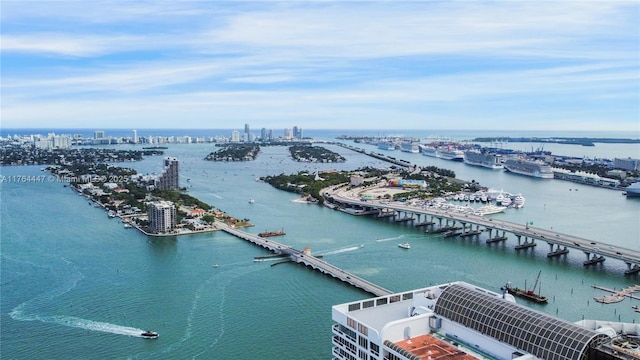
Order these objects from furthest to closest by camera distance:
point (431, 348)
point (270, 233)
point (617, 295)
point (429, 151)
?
point (429, 151), point (270, 233), point (617, 295), point (431, 348)

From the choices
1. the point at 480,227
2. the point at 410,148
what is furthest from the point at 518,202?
the point at 410,148

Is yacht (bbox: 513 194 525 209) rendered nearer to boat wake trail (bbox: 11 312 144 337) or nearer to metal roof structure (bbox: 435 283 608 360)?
boat wake trail (bbox: 11 312 144 337)

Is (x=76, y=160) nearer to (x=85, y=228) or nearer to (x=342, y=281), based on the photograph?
(x=85, y=228)

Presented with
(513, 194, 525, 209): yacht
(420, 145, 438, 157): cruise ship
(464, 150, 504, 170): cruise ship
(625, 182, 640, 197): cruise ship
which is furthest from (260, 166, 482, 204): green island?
(420, 145, 438, 157): cruise ship

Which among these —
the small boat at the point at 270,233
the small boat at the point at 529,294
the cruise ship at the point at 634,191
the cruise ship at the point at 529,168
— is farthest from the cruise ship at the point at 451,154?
the small boat at the point at 529,294

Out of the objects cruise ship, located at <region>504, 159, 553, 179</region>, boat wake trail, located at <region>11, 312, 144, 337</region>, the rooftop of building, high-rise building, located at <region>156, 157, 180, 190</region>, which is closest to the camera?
the rooftop of building

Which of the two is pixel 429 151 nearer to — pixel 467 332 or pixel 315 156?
pixel 315 156
